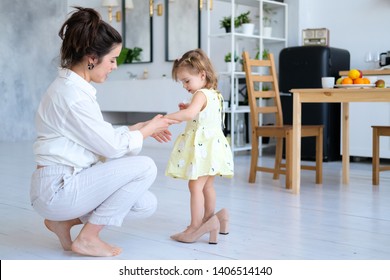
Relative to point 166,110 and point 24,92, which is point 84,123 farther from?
point 24,92

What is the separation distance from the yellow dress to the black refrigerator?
3025 millimetres

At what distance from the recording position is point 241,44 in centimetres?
655

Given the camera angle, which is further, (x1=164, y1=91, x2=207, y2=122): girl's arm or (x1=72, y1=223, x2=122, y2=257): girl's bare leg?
(x1=164, y1=91, x2=207, y2=122): girl's arm

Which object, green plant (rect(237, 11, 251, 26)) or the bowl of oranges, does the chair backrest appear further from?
green plant (rect(237, 11, 251, 26))

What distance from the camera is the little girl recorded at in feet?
8.22

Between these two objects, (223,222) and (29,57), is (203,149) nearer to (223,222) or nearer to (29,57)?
(223,222)

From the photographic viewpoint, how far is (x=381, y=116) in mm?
5246

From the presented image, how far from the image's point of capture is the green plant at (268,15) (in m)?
6.26

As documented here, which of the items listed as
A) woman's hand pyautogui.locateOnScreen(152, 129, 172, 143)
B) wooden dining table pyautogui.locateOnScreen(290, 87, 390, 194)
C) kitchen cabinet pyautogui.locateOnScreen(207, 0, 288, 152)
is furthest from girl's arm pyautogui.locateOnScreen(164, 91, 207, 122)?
kitchen cabinet pyautogui.locateOnScreen(207, 0, 288, 152)

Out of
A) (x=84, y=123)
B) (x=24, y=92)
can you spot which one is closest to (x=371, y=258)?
(x=84, y=123)

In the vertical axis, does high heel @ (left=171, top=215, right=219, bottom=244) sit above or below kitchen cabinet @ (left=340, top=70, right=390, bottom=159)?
below

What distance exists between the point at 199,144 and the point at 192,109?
17cm

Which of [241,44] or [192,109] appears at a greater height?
[241,44]

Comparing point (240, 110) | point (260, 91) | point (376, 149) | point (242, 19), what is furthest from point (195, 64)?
point (242, 19)
